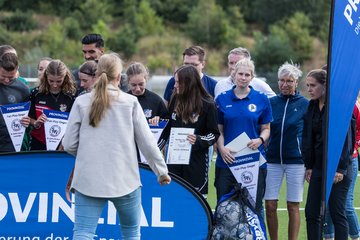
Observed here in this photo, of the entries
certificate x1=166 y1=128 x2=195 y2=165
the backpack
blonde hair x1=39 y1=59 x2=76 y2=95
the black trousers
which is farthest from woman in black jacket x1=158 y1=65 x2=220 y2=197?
blonde hair x1=39 y1=59 x2=76 y2=95

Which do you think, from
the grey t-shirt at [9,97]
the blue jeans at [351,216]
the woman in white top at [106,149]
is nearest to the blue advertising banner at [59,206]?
the grey t-shirt at [9,97]

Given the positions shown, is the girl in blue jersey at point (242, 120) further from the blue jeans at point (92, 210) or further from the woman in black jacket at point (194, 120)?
the blue jeans at point (92, 210)

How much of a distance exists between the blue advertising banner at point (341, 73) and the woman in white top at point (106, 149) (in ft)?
4.98

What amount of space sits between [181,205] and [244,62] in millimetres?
1528

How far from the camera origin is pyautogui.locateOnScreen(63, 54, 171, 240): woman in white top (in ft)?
19.2

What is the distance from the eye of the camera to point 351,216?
25.4ft

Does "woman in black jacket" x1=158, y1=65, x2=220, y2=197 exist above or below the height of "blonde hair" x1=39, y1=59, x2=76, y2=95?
below

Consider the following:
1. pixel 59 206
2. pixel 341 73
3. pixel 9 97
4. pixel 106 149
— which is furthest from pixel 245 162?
pixel 9 97

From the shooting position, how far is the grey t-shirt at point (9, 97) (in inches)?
307

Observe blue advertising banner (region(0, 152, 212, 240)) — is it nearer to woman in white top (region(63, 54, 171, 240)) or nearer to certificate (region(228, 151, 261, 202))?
certificate (region(228, 151, 261, 202))

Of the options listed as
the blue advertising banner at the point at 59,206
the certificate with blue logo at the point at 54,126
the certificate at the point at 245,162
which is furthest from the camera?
the certificate with blue logo at the point at 54,126

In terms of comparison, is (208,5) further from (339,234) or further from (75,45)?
(339,234)

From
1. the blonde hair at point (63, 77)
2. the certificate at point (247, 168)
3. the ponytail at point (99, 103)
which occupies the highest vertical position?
the blonde hair at point (63, 77)

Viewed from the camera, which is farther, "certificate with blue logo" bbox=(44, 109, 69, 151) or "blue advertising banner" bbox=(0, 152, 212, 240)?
"certificate with blue logo" bbox=(44, 109, 69, 151)
